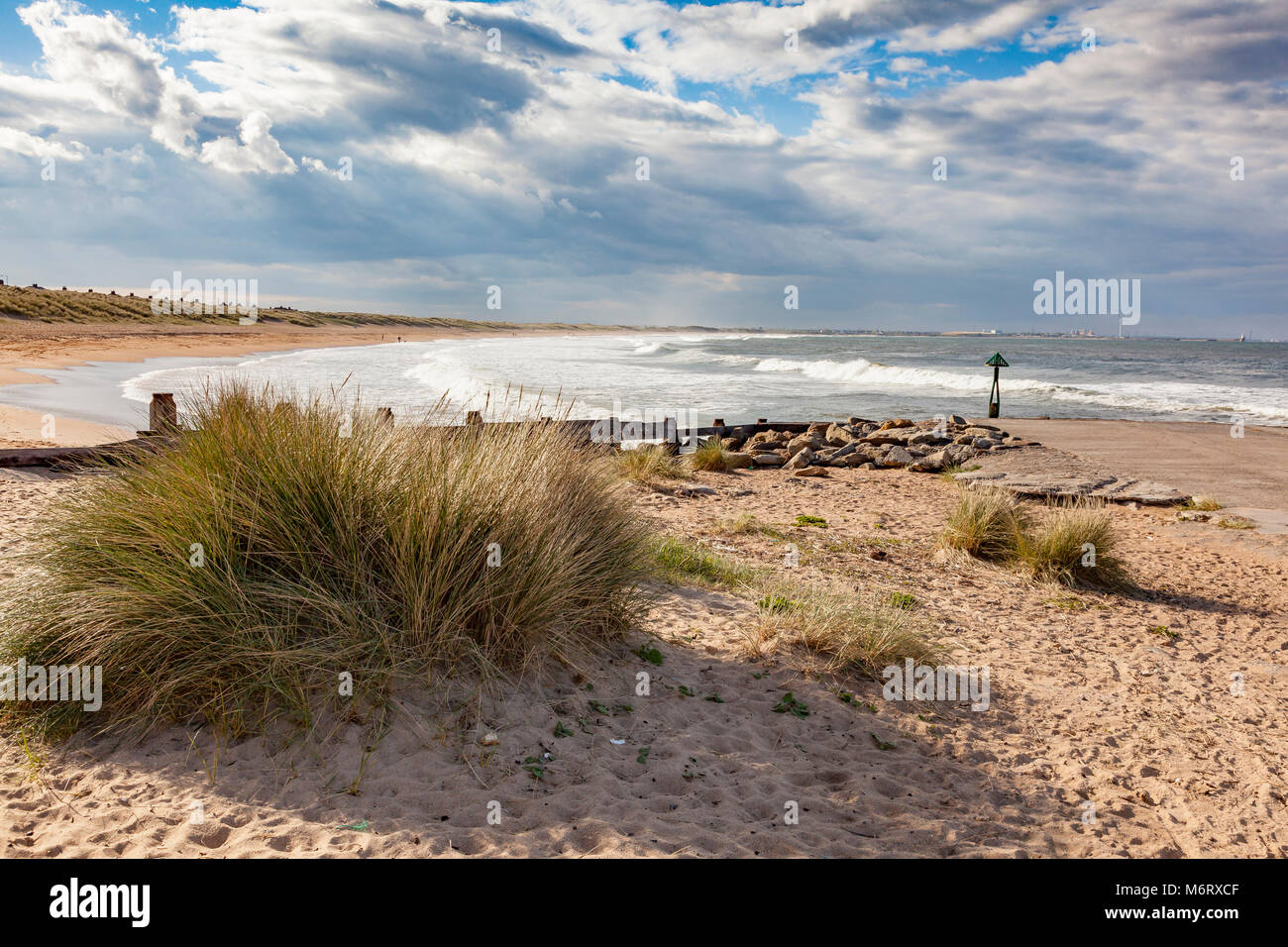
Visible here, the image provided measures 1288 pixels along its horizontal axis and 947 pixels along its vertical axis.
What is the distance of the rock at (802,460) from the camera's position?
14297 millimetres

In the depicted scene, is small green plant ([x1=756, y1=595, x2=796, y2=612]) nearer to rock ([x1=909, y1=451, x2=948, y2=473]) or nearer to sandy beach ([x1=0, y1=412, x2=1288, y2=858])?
sandy beach ([x1=0, y1=412, x2=1288, y2=858])

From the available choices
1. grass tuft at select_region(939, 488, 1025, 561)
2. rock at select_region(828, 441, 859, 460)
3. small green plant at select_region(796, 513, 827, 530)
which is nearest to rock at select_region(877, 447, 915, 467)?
rock at select_region(828, 441, 859, 460)

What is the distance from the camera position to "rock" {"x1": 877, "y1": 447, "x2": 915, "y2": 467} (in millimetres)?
14500

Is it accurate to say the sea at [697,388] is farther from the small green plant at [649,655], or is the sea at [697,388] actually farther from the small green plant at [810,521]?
the small green plant at [649,655]

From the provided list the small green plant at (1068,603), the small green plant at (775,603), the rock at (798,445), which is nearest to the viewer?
the small green plant at (775,603)

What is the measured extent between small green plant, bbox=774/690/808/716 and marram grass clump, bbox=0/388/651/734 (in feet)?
3.69

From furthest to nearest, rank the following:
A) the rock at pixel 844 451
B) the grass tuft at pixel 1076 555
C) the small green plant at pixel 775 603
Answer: the rock at pixel 844 451 < the grass tuft at pixel 1076 555 < the small green plant at pixel 775 603

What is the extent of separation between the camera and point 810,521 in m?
9.52

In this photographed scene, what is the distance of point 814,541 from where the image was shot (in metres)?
8.50

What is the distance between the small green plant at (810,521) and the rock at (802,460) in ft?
15.0

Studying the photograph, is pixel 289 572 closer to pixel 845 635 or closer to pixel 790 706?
pixel 790 706

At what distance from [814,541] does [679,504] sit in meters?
2.29

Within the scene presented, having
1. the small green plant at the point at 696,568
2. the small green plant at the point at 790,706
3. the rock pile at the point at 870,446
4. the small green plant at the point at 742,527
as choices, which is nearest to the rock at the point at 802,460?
the rock pile at the point at 870,446

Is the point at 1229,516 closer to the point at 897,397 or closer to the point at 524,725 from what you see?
the point at 524,725
